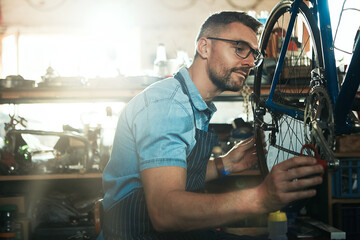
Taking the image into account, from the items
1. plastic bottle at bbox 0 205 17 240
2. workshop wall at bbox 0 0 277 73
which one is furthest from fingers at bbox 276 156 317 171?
workshop wall at bbox 0 0 277 73

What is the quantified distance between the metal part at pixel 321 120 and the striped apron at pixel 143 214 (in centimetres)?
35

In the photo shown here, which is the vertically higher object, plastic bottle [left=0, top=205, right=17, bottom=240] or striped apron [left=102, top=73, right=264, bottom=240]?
striped apron [left=102, top=73, right=264, bottom=240]

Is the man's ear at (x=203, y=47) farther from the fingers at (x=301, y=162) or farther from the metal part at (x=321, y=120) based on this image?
the fingers at (x=301, y=162)

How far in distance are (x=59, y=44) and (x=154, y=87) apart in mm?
2206

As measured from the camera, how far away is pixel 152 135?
3.47 ft

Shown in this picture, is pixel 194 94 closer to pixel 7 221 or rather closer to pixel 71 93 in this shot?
pixel 71 93

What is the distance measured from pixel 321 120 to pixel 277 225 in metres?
1.17

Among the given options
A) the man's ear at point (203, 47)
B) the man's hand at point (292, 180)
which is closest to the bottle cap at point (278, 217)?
the man's ear at point (203, 47)

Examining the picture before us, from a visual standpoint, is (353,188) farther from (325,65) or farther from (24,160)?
(24,160)

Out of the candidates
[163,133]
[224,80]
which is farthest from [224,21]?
[163,133]

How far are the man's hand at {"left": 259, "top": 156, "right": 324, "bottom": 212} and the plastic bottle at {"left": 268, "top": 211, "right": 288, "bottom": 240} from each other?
1.39 m

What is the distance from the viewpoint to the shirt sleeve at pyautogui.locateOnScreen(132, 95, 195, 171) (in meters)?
1.03

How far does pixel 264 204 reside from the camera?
91cm

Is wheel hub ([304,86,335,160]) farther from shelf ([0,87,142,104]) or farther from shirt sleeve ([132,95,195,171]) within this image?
shelf ([0,87,142,104])
